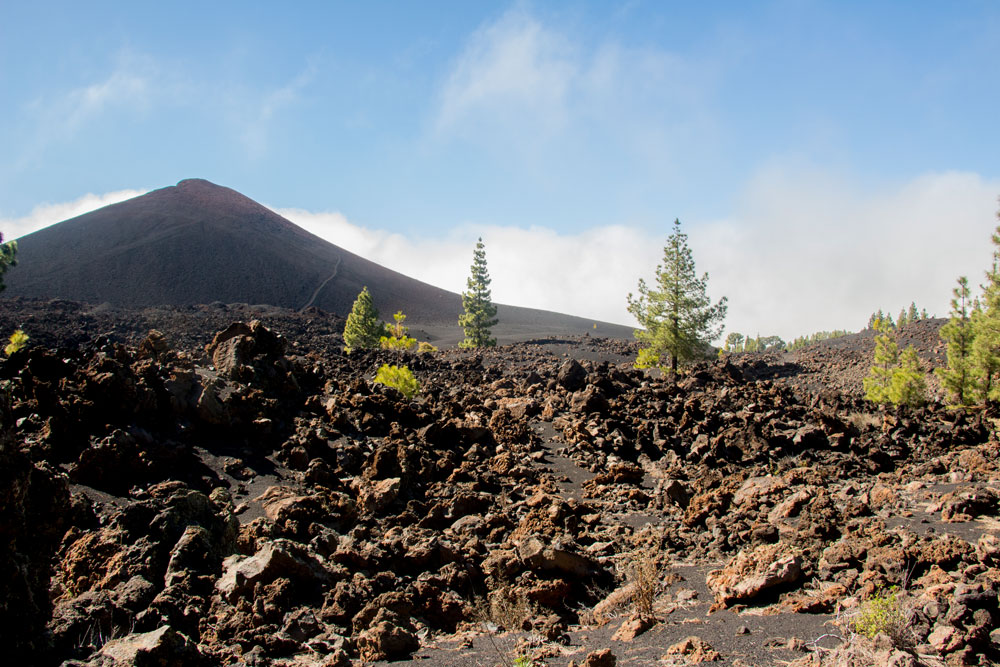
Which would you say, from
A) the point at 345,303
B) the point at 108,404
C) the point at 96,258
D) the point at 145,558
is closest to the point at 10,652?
the point at 145,558

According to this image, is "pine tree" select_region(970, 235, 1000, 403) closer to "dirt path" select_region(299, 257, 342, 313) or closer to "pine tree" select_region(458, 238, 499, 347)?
"pine tree" select_region(458, 238, 499, 347)

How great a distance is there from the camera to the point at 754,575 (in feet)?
18.0

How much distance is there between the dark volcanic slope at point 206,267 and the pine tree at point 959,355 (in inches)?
2260

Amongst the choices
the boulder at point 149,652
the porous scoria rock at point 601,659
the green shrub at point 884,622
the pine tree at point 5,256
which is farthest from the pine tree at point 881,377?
the pine tree at point 5,256

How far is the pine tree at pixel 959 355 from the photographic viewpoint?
1692cm

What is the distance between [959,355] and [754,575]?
1793 cm

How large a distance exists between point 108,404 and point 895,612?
10.4m

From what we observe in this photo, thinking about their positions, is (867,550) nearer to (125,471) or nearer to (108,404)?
(125,471)

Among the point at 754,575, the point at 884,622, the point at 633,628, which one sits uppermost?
the point at 884,622

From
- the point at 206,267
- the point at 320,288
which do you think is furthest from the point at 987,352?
the point at 206,267

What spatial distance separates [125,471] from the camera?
26.7 ft

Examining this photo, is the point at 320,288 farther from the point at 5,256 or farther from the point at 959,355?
the point at 959,355

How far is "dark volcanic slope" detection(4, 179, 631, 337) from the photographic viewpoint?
236 feet

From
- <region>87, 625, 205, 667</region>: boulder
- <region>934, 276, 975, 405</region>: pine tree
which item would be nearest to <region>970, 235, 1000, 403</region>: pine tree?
<region>934, 276, 975, 405</region>: pine tree
